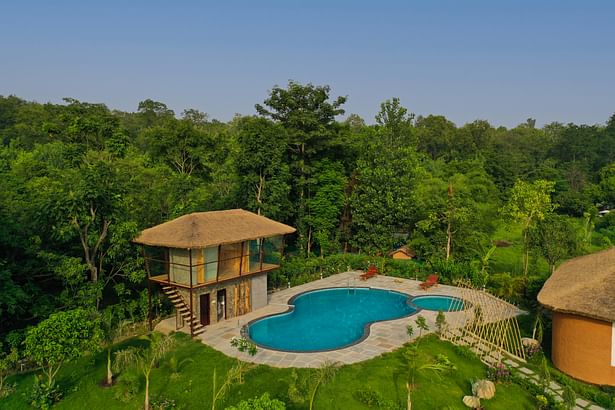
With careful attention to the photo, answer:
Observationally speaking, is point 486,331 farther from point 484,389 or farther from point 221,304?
point 221,304

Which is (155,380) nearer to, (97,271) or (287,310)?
(97,271)

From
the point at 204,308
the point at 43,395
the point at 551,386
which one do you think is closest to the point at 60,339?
the point at 43,395

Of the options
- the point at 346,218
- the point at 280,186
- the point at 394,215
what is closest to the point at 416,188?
the point at 394,215

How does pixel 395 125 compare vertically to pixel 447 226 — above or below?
above

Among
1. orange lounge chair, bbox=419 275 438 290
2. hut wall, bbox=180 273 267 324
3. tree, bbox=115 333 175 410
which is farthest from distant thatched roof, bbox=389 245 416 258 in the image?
tree, bbox=115 333 175 410

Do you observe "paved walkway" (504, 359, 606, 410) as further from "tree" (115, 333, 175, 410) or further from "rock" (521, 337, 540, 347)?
"tree" (115, 333, 175, 410)
